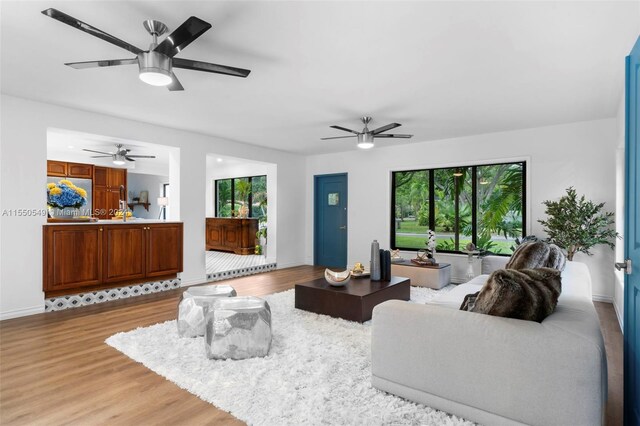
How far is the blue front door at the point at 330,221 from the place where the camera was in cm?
760

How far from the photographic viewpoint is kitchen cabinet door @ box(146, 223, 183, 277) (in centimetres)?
514

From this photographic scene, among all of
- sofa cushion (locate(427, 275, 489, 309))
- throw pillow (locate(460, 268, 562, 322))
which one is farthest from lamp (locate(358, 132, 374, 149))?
throw pillow (locate(460, 268, 562, 322))

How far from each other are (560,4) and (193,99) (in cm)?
350

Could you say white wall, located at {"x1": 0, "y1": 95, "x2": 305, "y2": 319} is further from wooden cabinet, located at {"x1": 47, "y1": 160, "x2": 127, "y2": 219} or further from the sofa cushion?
the sofa cushion

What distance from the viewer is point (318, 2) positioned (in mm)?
2174

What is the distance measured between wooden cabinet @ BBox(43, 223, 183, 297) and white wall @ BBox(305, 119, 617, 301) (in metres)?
3.54

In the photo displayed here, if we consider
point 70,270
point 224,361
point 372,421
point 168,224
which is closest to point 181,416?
point 224,361

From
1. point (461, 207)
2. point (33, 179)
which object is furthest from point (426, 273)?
point (33, 179)

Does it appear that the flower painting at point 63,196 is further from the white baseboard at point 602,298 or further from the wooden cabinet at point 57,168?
the white baseboard at point 602,298

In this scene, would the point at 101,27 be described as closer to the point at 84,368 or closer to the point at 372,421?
the point at 84,368

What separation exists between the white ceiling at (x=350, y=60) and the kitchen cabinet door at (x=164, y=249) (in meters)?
1.62

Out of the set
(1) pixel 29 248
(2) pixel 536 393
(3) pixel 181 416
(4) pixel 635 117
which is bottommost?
(3) pixel 181 416

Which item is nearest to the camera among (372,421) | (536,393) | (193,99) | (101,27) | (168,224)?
(536,393)

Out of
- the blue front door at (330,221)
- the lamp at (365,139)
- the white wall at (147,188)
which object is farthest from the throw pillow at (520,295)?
the white wall at (147,188)
